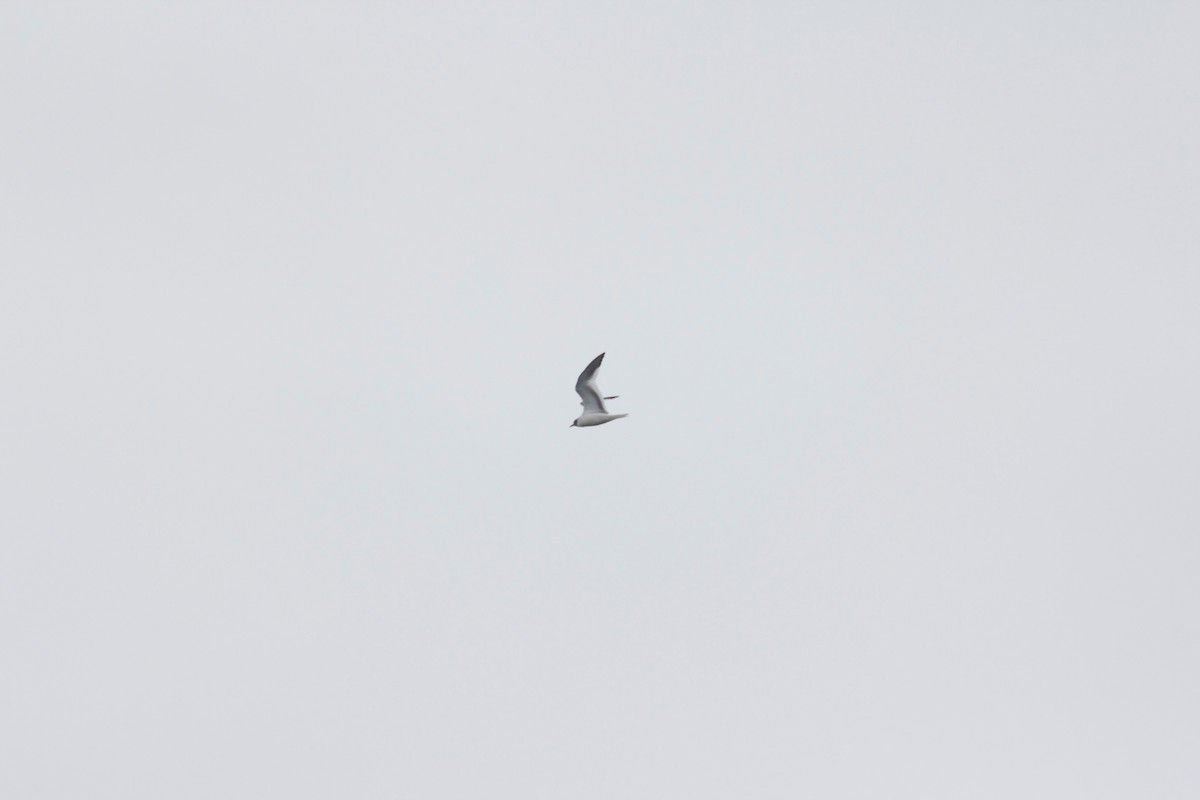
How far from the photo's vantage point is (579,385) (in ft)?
81.0

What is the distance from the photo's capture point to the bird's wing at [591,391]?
80.0ft

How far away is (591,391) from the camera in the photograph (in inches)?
964

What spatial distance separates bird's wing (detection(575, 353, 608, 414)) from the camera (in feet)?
80.0
